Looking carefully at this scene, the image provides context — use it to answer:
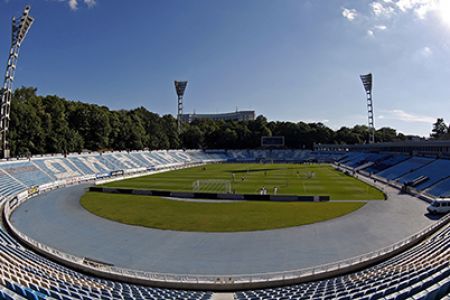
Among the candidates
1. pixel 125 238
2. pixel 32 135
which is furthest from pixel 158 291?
pixel 32 135

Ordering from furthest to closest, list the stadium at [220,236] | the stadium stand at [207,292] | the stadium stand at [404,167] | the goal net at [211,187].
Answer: the stadium stand at [404,167]
the goal net at [211,187]
the stadium at [220,236]
the stadium stand at [207,292]

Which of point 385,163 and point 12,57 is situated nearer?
point 12,57

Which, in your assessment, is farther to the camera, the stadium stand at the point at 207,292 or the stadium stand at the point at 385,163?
the stadium stand at the point at 385,163

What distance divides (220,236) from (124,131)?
7573cm

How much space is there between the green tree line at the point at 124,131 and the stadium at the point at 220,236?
14.3 meters

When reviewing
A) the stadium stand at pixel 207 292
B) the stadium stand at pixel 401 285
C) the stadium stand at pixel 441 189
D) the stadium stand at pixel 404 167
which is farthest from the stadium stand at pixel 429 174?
the stadium stand at pixel 401 285

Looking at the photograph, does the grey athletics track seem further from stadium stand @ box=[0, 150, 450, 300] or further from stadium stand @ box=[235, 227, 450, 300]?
stadium stand @ box=[235, 227, 450, 300]

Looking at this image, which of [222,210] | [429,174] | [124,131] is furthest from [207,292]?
[124,131]

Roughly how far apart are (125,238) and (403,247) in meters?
17.3

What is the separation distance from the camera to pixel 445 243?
49.8ft

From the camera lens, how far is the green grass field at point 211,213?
85.2 feet

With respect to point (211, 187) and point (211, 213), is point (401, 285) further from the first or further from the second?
point (211, 187)

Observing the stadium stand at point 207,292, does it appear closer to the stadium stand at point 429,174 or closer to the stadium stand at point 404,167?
the stadium stand at point 404,167

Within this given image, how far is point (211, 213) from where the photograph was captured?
29.9m
